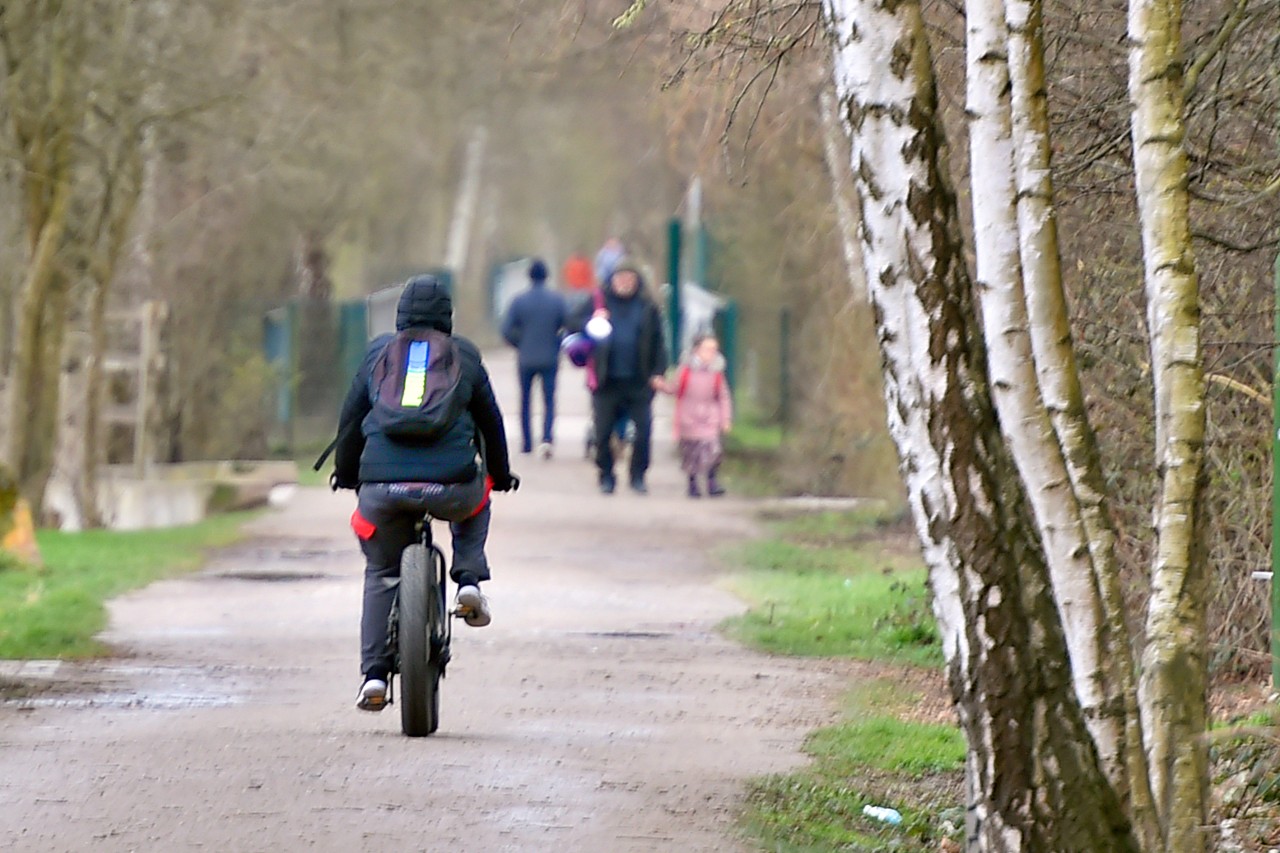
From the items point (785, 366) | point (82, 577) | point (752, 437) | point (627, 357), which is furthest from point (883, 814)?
point (752, 437)

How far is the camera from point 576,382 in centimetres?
3594

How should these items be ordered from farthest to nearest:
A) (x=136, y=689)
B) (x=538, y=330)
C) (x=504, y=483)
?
(x=538, y=330) < (x=136, y=689) < (x=504, y=483)

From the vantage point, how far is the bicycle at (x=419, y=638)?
26.6 ft

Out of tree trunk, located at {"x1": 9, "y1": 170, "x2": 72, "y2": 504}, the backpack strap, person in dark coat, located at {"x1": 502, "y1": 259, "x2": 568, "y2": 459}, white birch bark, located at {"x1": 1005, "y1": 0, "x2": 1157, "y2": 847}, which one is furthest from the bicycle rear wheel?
person in dark coat, located at {"x1": 502, "y1": 259, "x2": 568, "y2": 459}

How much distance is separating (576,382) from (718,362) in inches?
628

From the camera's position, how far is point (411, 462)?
8.22m

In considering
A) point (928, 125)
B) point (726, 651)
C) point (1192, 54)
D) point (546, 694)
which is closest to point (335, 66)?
point (726, 651)

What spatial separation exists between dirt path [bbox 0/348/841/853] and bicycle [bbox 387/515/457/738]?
0.12 meters

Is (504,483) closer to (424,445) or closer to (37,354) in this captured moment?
(424,445)

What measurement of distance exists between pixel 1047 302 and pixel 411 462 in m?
2.67

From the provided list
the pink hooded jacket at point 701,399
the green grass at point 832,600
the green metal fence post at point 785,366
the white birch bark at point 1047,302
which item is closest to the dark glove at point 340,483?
the white birch bark at point 1047,302

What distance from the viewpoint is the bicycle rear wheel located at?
26.6ft

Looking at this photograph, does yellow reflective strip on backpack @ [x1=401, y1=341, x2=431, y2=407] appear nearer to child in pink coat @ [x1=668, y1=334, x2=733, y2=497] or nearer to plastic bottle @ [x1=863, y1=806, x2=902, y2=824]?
plastic bottle @ [x1=863, y1=806, x2=902, y2=824]

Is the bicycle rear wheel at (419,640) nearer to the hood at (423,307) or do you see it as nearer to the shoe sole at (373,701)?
the shoe sole at (373,701)
